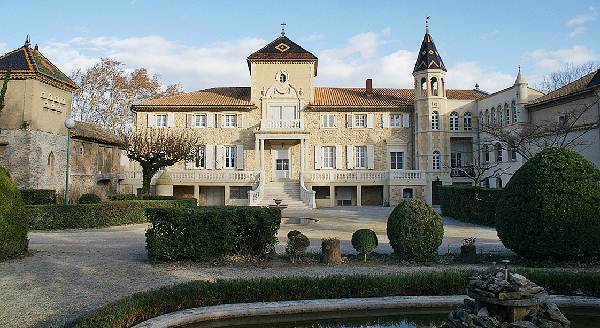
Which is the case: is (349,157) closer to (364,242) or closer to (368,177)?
(368,177)

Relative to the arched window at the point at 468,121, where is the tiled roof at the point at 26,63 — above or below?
above

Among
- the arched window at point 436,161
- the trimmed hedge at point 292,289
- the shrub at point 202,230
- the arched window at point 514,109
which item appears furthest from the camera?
the arched window at point 436,161

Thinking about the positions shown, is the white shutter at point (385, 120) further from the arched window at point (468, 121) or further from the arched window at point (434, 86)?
the arched window at point (468, 121)

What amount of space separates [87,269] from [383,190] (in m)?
26.4

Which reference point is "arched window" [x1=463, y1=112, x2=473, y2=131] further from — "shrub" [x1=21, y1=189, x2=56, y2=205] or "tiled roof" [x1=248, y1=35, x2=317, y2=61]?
"shrub" [x1=21, y1=189, x2=56, y2=205]

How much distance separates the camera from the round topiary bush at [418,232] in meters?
11.4

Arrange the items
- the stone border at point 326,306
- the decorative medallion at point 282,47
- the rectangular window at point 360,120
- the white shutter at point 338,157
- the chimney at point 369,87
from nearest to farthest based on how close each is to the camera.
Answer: the stone border at point 326,306, the white shutter at point 338,157, the rectangular window at point 360,120, the decorative medallion at point 282,47, the chimney at point 369,87

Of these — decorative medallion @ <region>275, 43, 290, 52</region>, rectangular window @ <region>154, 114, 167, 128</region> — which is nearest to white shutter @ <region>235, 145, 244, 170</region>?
rectangular window @ <region>154, 114, 167, 128</region>

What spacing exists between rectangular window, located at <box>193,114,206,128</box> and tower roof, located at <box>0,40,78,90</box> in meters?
9.65

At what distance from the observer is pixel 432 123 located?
3553 centimetres

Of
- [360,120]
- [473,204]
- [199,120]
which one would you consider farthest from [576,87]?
[199,120]

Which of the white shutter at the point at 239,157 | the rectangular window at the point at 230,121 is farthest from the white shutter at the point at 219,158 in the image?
the rectangular window at the point at 230,121

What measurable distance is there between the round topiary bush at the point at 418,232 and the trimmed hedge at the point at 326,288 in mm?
2331

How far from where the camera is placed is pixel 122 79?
148 ft
